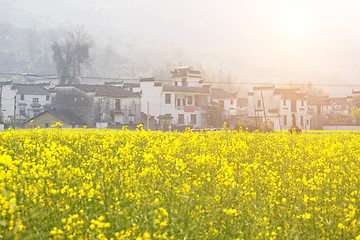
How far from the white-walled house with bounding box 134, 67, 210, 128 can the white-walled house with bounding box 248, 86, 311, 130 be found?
7.30 metres

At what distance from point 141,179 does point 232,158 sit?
4432 millimetres

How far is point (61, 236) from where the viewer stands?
530 cm

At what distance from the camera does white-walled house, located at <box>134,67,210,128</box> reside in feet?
207

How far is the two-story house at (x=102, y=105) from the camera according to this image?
5722 cm

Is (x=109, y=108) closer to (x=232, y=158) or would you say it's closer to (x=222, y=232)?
(x=232, y=158)

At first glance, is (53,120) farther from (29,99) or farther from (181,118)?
(29,99)

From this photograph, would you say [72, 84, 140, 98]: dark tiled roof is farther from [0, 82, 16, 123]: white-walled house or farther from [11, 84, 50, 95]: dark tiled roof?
[11, 84, 50, 95]: dark tiled roof

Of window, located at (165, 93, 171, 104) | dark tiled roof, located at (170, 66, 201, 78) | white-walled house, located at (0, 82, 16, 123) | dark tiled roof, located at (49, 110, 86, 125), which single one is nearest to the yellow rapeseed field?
dark tiled roof, located at (49, 110, 86, 125)

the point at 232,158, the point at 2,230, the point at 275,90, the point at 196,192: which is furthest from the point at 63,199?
the point at 275,90

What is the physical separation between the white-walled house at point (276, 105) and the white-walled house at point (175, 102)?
7302mm

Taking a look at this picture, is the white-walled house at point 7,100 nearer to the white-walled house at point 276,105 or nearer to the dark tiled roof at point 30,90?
the dark tiled roof at point 30,90

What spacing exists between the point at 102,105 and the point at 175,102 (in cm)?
1130

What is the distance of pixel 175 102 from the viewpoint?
6400 centimetres

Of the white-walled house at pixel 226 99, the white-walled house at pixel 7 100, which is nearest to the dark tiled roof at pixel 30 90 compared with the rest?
the white-walled house at pixel 7 100
